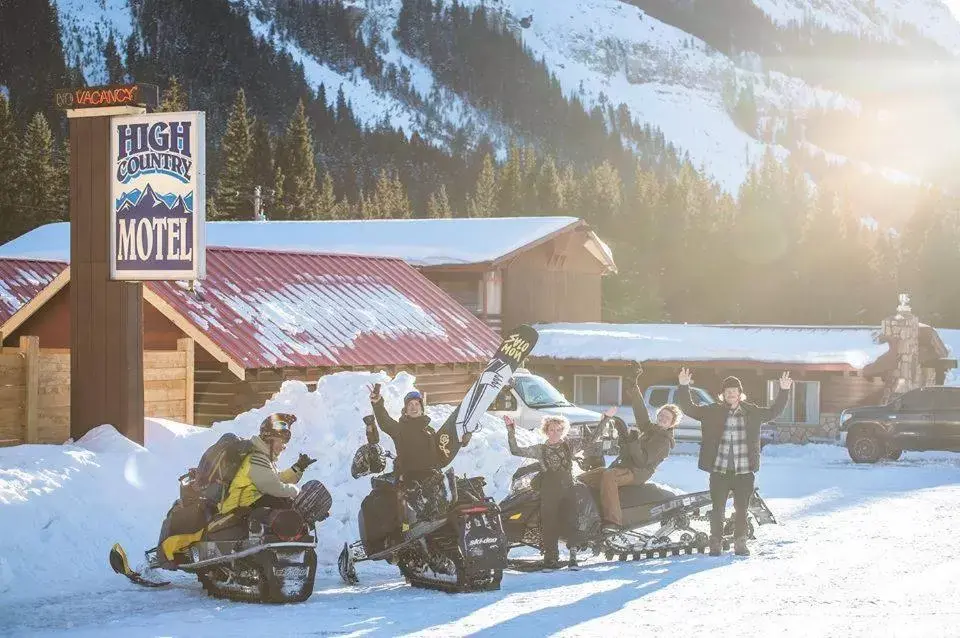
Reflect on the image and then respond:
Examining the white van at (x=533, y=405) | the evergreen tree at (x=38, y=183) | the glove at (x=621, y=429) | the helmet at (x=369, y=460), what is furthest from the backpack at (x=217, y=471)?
the evergreen tree at (x=38, y=183)

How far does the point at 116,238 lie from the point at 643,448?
7.00 meters

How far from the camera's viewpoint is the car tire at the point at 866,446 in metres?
27.8

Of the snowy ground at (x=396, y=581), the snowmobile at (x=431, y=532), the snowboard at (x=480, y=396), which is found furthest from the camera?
the snowboard at (x=480, y=396)

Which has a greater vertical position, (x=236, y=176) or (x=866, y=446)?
(x=236, y=176)

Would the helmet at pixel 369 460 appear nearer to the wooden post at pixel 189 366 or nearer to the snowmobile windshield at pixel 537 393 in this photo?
the wooden post at pixel 189 366

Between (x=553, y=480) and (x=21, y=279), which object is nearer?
(x=553, y=480)

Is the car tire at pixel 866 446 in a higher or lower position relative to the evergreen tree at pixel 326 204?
lower

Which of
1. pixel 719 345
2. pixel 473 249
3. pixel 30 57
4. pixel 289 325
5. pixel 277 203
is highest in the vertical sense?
pixel 30 57

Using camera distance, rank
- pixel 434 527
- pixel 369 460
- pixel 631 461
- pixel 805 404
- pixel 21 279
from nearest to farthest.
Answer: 1. pixel 434 527
2. pixel 369 460
3. pixel 631 461
4. pixel 21 279
5. pixel 805 404

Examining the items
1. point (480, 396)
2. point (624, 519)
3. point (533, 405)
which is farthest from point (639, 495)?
point (533, 405)

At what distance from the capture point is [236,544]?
1033 cm

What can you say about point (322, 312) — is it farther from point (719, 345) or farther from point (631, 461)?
point (719, 345)

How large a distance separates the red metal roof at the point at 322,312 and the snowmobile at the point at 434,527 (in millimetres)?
7785

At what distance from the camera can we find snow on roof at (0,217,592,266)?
40.2m
